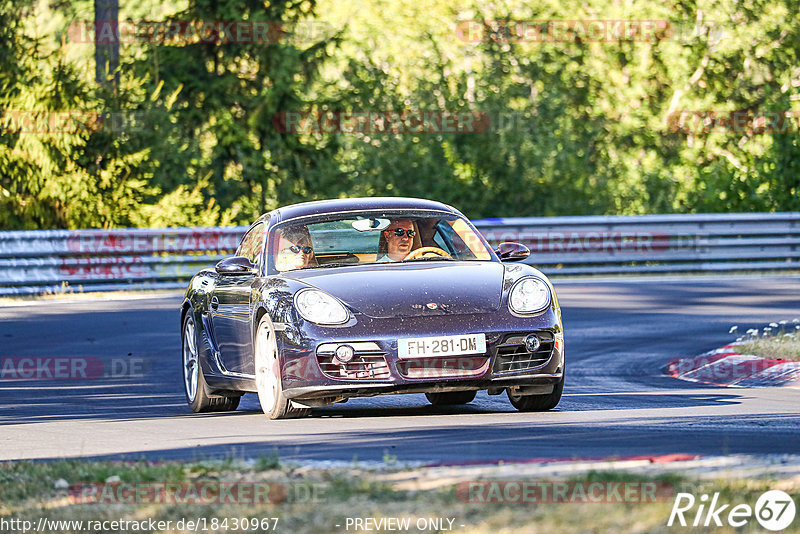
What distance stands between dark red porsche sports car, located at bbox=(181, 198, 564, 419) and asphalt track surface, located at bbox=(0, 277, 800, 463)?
0.25m

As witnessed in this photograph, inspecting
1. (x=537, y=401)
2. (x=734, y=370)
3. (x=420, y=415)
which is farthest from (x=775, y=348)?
(x=420, y=415)

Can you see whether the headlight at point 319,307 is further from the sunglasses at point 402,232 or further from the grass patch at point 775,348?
the grass patch at point 775,348

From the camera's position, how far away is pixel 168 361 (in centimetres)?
1420

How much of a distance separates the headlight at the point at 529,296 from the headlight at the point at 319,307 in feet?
3.44

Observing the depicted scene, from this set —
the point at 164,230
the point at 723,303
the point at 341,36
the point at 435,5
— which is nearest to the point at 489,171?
the point at 341,36

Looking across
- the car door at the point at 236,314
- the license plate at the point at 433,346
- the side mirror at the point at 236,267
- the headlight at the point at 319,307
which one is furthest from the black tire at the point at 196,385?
the license plate at the point at 433,346

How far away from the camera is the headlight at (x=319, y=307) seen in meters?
8.98

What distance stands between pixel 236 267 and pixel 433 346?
182 cm

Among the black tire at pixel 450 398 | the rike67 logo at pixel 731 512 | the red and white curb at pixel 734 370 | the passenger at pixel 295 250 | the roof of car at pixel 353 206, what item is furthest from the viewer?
the red and white curb at pixel 734 370

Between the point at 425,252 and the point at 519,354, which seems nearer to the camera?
the point at 519,354

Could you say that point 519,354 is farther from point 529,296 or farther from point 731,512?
point 731,512

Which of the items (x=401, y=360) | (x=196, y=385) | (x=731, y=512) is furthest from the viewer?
(x=196, y=385)

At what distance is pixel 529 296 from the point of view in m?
9.27

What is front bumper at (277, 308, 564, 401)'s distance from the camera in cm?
884
